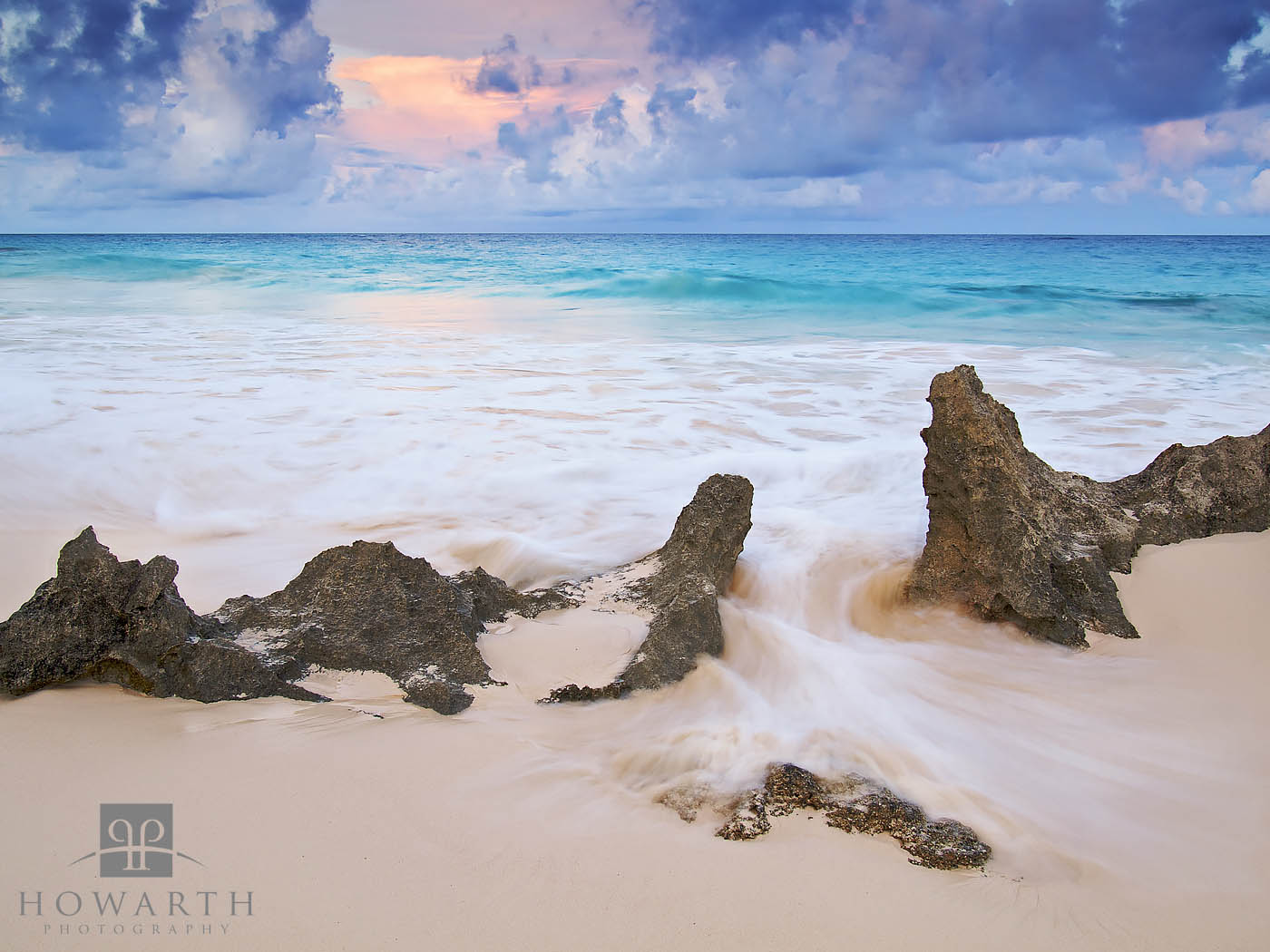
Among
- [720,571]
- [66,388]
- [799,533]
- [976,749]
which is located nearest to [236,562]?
[720,571]

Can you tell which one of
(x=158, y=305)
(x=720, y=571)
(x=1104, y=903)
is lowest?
(x=1104, y=903)

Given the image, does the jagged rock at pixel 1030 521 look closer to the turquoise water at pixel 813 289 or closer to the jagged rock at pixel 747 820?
the jagged rock at pixel 747 820

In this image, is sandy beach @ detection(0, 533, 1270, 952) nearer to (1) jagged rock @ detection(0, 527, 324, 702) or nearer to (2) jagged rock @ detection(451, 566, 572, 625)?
(1) jagged rock @ detection(0, 527, 324, 702)

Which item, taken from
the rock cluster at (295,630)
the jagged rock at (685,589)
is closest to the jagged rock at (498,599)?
the rock cluster at (295,630)

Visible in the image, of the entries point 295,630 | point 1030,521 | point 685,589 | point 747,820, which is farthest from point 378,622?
point 1030,521

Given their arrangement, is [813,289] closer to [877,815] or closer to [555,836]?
[877,815]

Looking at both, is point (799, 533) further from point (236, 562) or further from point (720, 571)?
point (236, 562)

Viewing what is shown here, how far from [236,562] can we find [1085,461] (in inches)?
222

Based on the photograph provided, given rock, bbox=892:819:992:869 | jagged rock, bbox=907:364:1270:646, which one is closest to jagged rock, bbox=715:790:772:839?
rock, bbox=892:819:992:869

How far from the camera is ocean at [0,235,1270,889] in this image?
2.31m

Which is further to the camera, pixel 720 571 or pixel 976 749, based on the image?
pixel 720 571

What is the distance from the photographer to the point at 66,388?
26.6ft

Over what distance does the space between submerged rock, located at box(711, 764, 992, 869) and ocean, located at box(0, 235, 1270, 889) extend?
91 mm

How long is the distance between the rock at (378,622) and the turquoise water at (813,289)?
1247 centimetres
